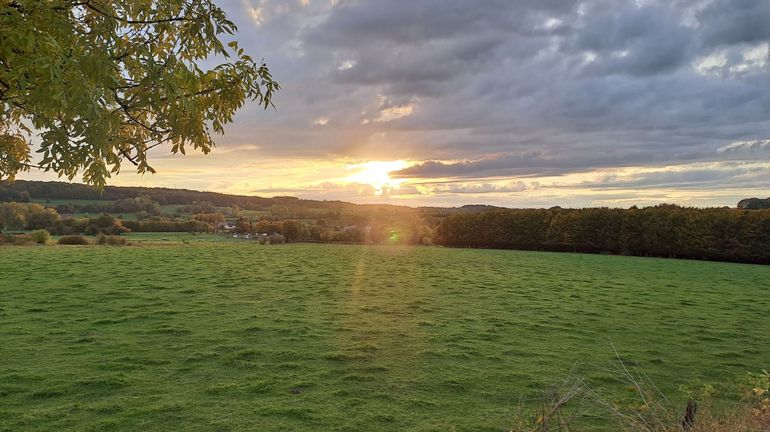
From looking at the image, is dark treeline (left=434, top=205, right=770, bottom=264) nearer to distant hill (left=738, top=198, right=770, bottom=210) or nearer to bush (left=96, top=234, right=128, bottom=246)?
distant hill (left=738, top=198, right=770, bottom=210)

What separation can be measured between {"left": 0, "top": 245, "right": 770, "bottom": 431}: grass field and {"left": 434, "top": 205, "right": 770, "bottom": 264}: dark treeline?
36501mm

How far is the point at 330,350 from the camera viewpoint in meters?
11.2

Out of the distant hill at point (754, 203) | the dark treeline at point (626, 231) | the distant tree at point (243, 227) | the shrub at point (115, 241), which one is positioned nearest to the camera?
the dark treeline at point (626, 231)

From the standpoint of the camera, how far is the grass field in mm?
7531

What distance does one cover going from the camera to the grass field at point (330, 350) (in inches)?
297

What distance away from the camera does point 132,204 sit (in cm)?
9719

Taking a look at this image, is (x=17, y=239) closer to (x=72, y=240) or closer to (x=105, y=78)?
(x=72, y=240)

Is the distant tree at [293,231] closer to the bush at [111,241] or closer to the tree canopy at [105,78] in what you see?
the bush at [111,241]

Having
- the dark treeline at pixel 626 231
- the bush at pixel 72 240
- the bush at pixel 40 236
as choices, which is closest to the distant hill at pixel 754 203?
the dark treeline at pixel 626 231

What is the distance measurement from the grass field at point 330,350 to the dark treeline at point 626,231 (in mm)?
36501

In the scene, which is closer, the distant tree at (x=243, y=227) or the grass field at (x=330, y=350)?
the grass field at (x=330, y=350)

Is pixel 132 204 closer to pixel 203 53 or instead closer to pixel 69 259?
pixel 69 259

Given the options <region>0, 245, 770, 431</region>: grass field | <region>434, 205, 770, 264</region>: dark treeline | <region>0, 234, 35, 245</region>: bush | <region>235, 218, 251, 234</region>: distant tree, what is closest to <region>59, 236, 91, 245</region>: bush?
<region>0, 234, 35, 245</region>: bush

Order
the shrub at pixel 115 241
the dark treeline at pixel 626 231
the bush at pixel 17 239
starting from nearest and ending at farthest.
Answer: the dark treeline at pixel 626 231, the bush at pixel 17 239, the shrub at pixel 115 241
